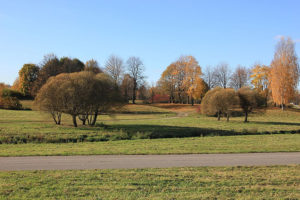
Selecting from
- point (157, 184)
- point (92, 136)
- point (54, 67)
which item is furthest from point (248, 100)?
point (54, 67)

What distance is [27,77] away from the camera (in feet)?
232

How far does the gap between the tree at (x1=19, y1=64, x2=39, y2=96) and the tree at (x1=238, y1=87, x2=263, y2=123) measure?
56.3m

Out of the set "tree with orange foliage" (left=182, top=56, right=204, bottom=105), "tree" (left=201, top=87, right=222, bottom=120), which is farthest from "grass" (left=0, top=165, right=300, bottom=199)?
"tree with orange foliage" (left=182, top=56, right=204, bottom=105)

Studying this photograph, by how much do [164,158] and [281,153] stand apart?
594 cm

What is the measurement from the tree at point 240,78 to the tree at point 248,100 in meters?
43.7

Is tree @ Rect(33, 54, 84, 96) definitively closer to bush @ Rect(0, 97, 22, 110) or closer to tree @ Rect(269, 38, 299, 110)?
bush @ Rect(0, 97, 22, 110)

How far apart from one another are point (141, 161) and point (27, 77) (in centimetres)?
7010

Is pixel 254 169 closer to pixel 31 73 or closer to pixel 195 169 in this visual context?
pixel 195 169

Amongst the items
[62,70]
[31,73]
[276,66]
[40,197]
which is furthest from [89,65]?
[40,197]

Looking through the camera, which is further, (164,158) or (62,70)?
(62,70)

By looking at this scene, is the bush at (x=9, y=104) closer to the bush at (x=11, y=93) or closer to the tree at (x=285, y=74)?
the bush at (x=11, y=93)

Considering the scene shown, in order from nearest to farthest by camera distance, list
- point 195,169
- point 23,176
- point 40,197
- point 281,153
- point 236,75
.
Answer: point 40,197
point 23,176
point 195,169
point 281,153
point 236,75

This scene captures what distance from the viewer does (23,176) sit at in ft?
26.3

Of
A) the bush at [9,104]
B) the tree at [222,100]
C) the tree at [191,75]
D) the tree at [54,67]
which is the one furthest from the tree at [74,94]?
the tree at [191,75]
